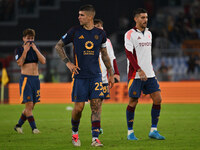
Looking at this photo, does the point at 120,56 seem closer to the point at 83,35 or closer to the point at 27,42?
the point at 27,42

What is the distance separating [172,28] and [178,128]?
660 inches

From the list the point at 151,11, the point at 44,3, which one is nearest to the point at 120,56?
the point at 151,11

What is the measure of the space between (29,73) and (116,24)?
19.2 metres

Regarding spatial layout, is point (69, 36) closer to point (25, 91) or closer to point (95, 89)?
point (95, 89)

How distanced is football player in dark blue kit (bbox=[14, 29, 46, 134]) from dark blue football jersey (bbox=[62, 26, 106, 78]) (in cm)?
255

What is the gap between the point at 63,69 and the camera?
22.7 metres

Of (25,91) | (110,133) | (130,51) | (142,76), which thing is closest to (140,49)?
(130,51)

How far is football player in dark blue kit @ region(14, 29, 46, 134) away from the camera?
10602mm

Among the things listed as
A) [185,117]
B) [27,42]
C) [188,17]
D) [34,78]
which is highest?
[188,17]

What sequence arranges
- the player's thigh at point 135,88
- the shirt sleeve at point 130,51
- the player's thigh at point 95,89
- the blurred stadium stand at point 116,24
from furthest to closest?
the blurred stadium stand at point 116,24 → the player's thigh at point 135,88 → the shirt sleeve at point 130,51 → the player's thigh at point 95,89

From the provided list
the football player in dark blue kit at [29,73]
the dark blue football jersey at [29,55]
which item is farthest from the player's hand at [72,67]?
the dark blue football jersey at [29,55]

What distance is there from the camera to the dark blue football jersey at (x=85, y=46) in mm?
8234

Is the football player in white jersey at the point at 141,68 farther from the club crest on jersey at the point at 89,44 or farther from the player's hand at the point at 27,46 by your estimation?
the player's hand at the point at 27,46

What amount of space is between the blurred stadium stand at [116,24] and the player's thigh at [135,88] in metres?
14.8
